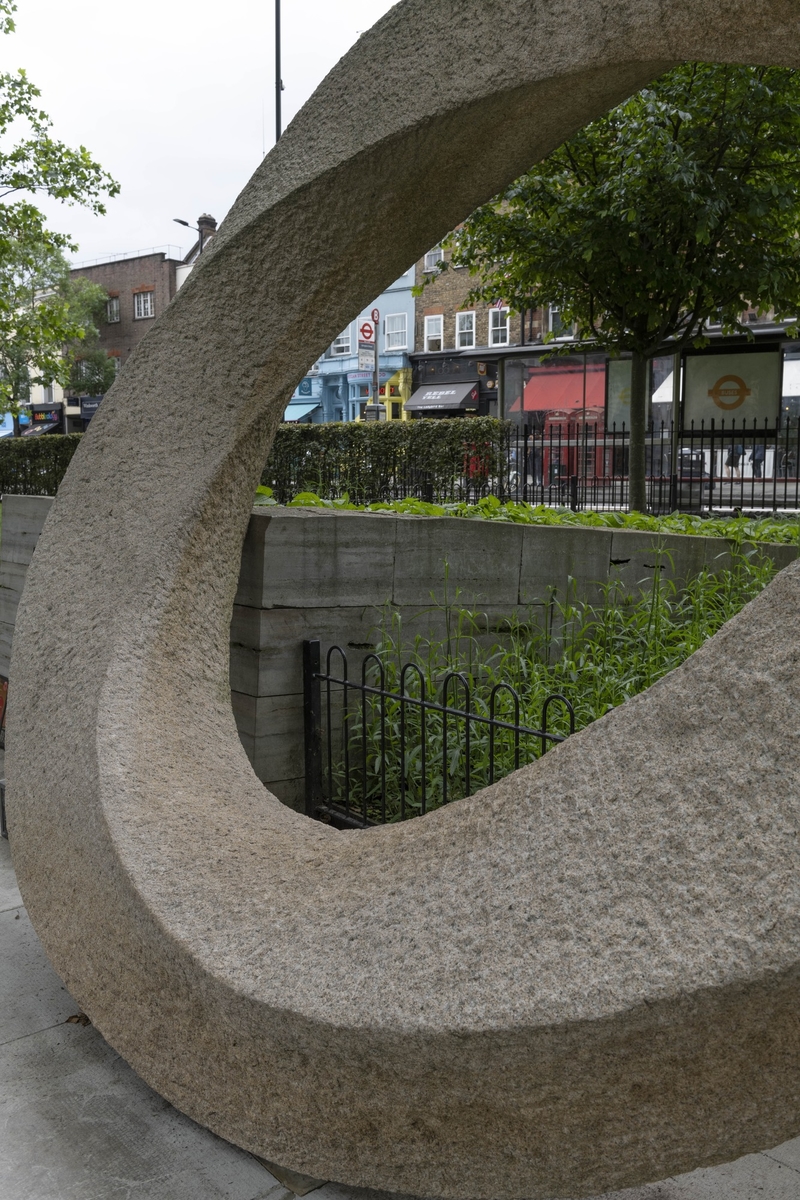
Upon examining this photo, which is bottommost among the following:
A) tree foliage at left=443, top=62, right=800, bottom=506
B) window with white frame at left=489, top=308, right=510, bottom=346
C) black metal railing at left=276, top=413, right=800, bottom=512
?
black metal railing at left=276, top=413, right=800, bottom=512

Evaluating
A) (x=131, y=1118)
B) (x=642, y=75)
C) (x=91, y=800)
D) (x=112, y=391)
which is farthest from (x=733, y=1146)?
(x=112, y=391)

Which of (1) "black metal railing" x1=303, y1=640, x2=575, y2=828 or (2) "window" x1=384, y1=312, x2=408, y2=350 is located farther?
(2) "window" x1=384, y1=312, x2=408, y2=350

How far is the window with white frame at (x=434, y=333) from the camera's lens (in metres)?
35.2

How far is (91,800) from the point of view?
2811mm

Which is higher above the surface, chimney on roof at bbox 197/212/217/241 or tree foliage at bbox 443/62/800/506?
chimney on roof at bbox 197/212/217/241

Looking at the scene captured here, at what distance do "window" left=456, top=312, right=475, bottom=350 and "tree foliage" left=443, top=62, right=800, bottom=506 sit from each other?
22.5 meters

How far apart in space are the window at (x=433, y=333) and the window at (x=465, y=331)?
0.80m

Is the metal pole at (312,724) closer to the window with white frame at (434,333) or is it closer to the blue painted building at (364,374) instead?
the blue painted building at (364,374)

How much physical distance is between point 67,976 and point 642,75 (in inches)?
123

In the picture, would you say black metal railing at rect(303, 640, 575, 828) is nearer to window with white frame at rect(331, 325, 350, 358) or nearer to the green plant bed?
the green plant bed

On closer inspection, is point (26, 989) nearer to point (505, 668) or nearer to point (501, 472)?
point (505, 668)

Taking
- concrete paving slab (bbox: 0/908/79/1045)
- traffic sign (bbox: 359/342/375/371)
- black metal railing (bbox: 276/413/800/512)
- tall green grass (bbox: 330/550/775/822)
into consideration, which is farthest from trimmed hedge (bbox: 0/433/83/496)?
concrete paving slab (bbox: 0/908/79/1045)

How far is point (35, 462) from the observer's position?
70.0 ft

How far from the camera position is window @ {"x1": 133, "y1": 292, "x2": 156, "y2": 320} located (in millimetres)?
46781
